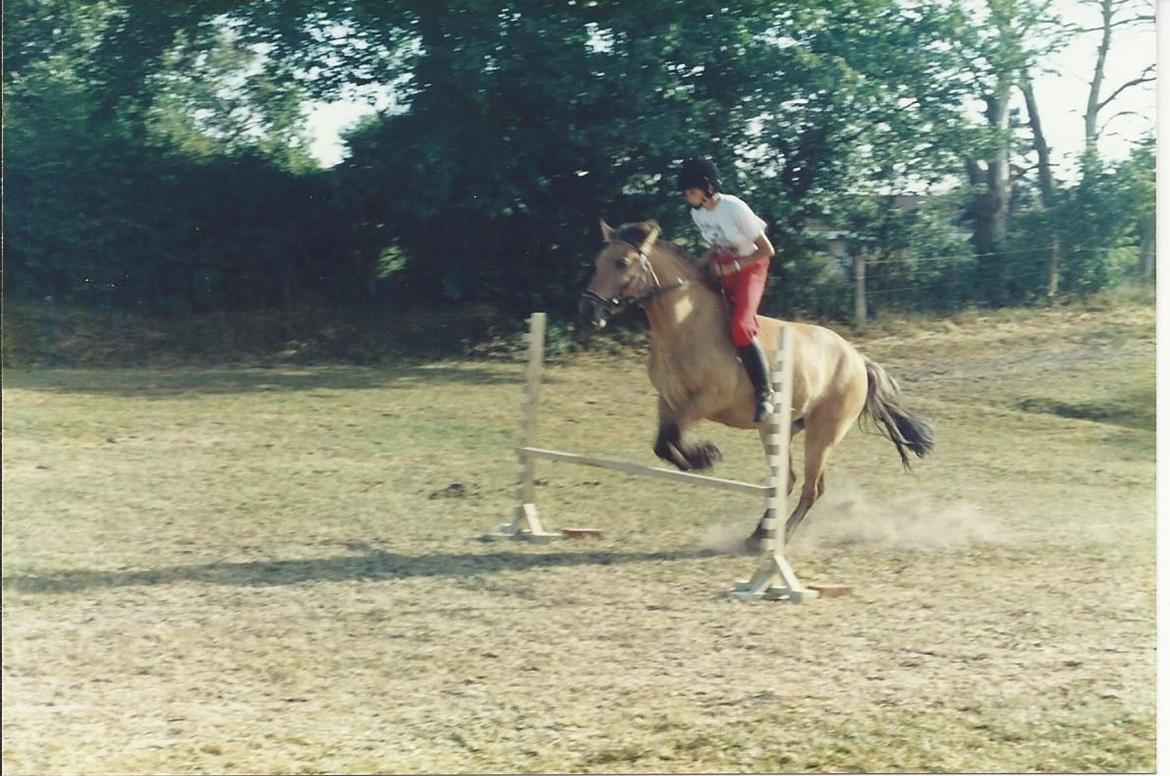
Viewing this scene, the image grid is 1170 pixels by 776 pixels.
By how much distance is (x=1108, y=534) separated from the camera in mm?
5770

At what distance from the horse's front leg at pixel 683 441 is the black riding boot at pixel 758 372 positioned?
22 centimetres

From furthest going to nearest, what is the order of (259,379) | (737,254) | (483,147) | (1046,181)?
(259,379)
(483,147)
(1046,181)
(737,254)

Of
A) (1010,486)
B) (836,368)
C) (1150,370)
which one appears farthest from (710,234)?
(1150,370)

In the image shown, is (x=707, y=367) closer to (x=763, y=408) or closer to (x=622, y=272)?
(x=763, y=408)

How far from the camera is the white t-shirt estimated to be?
5078 mm

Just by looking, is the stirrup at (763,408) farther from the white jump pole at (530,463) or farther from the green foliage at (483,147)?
the green foliage at (483,147)

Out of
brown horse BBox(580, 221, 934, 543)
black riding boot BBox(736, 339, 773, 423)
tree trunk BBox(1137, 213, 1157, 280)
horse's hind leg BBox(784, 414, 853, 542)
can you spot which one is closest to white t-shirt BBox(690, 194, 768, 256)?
brown horse BBox(580, 221, 934, 543)

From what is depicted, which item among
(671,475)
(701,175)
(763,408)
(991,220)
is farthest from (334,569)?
(991,220)

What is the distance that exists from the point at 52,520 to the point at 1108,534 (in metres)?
4.98

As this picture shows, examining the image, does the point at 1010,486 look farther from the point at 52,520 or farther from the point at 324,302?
the point at 52,520

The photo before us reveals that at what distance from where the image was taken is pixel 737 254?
17.0 ft

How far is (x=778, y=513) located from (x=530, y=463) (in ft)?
4.48

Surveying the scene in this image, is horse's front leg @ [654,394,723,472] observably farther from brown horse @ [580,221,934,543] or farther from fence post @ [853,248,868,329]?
fence post @ [853,248,868,329]

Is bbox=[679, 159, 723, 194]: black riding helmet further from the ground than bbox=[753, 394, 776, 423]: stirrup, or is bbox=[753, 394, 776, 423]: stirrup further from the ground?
bbox=[679, 159, 723, 194]: black riding helmet
